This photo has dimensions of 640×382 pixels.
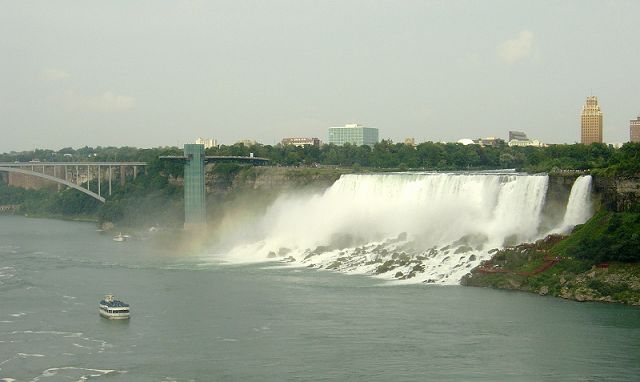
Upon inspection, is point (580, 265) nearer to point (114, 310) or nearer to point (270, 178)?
point (114, 310)

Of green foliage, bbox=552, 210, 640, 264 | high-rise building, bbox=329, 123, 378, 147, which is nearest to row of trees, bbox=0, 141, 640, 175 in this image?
green foliage, bbox=552, 210, 640, 264

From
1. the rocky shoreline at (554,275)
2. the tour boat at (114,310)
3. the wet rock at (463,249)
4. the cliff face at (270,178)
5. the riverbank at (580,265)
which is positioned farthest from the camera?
the cliff face at (270,178)

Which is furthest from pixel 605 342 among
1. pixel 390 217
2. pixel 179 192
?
pixel 179 192

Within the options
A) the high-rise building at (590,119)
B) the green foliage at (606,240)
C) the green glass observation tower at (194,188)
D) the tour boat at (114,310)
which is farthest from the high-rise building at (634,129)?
the tour boat at (114,310)

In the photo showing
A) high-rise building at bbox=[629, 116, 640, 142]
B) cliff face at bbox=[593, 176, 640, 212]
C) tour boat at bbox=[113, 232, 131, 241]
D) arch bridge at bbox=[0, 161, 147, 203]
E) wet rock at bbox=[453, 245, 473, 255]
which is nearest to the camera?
cliff face at bbox=[593, 176, 640, 212]

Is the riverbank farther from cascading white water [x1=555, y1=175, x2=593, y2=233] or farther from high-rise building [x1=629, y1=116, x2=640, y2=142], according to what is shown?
high-rise building [x1=629, y1=116, x2=640, y2=142]

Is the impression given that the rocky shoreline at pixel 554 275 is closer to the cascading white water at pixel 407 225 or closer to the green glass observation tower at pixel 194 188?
the cascading white water at pixel 407 225

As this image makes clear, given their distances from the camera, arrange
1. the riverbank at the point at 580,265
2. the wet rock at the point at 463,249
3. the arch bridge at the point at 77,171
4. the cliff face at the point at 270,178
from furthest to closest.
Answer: the arch bridge at the point at 77,171
the cliff face at the point at 270,178
the wet rock at the point at 463,249
the riverbank at the point at 580,265
